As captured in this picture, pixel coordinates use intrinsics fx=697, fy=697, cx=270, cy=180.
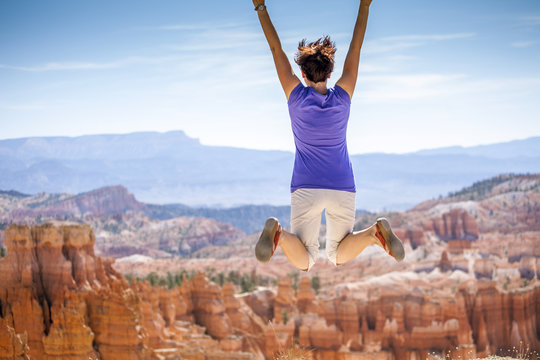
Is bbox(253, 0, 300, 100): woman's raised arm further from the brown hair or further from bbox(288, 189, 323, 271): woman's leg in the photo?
bbox(288, 189, 323, 271): woman's leg

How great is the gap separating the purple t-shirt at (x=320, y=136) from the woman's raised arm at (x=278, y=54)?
3.7 inches

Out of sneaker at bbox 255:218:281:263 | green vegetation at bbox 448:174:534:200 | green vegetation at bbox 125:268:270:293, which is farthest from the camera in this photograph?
green vegetation at bbox 448:174:534:200

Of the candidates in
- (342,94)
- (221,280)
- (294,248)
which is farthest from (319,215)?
(221,280)

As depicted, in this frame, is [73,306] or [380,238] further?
[73,306]

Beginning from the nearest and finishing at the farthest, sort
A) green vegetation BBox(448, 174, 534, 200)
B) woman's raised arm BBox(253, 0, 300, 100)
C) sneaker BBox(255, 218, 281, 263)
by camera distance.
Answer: sneaker BBox(255, 218, 281, 263) → woman's raised arm BBox(253, 0, 300, 100) → green vegetation BBox(448, 174, 534, 200)

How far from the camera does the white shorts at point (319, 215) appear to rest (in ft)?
19.8

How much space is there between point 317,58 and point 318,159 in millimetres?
872

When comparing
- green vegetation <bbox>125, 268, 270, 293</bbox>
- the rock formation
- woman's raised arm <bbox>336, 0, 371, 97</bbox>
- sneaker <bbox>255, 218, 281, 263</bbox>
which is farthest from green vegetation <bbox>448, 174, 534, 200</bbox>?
sneaker <bbox>255, 218, 281, 263</bbox>

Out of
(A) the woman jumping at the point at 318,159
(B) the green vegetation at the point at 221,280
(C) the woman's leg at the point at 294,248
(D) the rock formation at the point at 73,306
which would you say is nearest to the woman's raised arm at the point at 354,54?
(A) the woman jumping at the point at 318,159

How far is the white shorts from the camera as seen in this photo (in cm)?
603

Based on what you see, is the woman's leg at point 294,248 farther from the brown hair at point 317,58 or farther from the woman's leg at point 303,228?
the brown hair at point 317,58

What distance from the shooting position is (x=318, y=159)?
6047mm

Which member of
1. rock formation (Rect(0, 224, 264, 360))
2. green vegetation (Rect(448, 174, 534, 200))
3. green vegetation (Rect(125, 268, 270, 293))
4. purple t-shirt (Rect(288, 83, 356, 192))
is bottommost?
green vegetation (Rect(125, 268, 270, 293))

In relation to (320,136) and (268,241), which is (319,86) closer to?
(320,136)
